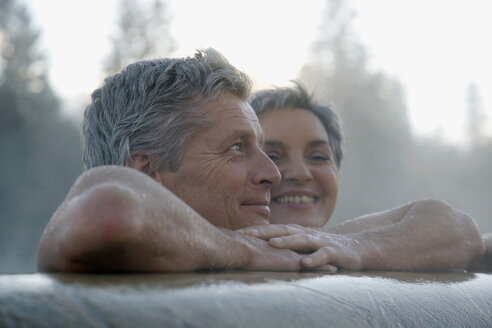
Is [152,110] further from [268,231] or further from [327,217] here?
[327,217]

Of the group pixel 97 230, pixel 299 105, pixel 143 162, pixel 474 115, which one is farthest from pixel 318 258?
pixel 474 115

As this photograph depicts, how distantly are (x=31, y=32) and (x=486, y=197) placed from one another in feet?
107

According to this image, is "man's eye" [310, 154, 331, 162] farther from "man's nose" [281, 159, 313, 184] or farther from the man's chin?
the man's chin

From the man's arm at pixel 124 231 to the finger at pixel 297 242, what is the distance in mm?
360

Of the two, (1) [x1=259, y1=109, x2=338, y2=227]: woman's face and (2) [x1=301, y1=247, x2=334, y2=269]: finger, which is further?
(1) [x1=259, y1=109, x2=338, y2=227]: woman's face

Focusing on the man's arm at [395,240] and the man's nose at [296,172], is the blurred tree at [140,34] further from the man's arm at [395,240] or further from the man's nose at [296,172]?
the man's arm at [395,240]

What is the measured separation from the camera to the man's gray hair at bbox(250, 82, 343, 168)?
4.50m

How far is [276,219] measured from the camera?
4152mm

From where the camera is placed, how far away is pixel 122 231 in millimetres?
1409

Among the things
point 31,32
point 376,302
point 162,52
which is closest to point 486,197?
point 162,52

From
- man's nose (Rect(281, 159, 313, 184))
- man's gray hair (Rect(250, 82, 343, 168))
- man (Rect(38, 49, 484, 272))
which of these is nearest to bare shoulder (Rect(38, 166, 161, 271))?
man (Rect(38, 49, 484, 272))

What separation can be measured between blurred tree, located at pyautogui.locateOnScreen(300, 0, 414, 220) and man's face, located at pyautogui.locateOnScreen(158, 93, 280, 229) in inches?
1446

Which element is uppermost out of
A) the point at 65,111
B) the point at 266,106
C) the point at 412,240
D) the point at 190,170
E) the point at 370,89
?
the point at 370,89

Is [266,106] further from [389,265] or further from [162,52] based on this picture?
[162,52]
